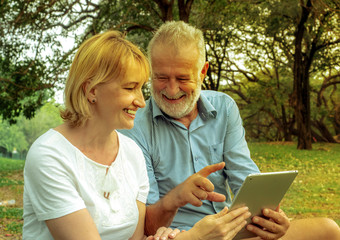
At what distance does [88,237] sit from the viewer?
1585mm

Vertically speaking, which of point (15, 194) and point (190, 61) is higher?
point (190, 61)

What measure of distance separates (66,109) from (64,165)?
10.6 inches

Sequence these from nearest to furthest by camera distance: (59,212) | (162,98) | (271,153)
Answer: (59,212), (162,98), (271,153)

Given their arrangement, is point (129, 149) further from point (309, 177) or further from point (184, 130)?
point (309, 177)

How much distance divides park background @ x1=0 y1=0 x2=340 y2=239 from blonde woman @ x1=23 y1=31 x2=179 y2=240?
2.46 meters

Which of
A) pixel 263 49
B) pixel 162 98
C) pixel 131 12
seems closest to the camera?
pixel 162 98

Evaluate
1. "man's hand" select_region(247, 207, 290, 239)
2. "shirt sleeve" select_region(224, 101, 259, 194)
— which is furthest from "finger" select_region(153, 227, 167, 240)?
"shirt sleeve" select_region(224, 101, 259, 194)

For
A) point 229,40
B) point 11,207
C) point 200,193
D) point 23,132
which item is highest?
point 229,40

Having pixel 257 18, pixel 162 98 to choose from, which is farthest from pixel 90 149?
pixel 257 18

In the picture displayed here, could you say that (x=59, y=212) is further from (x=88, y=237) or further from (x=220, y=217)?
(x=220, y=217)

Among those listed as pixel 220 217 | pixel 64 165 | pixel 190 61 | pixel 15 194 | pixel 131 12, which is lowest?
pixel 15 194

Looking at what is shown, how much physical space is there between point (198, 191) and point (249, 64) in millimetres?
15042

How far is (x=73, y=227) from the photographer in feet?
5.22

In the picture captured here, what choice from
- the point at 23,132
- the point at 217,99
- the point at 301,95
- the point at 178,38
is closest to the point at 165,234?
the point at 217,99
